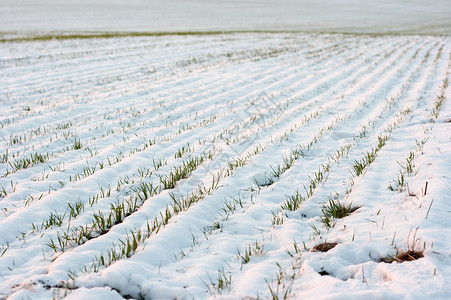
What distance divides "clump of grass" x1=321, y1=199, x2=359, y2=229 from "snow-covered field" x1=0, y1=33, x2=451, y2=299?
20 mm

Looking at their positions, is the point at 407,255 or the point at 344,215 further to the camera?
the point at 344,215

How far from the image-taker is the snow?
2615 millimetres

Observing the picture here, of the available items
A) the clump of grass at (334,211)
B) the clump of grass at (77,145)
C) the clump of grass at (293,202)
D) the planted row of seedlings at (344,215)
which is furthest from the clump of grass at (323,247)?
the clump of grass at (77,145)

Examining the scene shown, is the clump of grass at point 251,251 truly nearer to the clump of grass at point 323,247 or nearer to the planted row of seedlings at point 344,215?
the planted row of seedlings at point 344,215

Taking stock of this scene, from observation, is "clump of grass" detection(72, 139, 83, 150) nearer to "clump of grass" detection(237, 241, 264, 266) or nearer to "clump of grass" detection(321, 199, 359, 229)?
"clump of grass" detection(237, 241, 264, 266)

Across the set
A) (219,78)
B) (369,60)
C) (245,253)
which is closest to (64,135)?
(245,253)

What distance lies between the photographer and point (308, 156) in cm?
523

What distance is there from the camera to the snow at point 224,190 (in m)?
2.62

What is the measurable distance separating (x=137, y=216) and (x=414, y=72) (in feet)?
35.2

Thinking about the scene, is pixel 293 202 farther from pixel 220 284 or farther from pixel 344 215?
pixel 220 284

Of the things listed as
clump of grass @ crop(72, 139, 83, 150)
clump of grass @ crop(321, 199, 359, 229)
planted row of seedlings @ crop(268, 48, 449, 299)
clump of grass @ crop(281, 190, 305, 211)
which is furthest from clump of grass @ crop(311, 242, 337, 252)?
clump of grass @ crop(72, 139, 83, 150)

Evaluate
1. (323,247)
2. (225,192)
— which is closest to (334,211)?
(323,247)

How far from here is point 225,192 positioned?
4.11 metres

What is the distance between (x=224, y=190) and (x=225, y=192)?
0.04m
